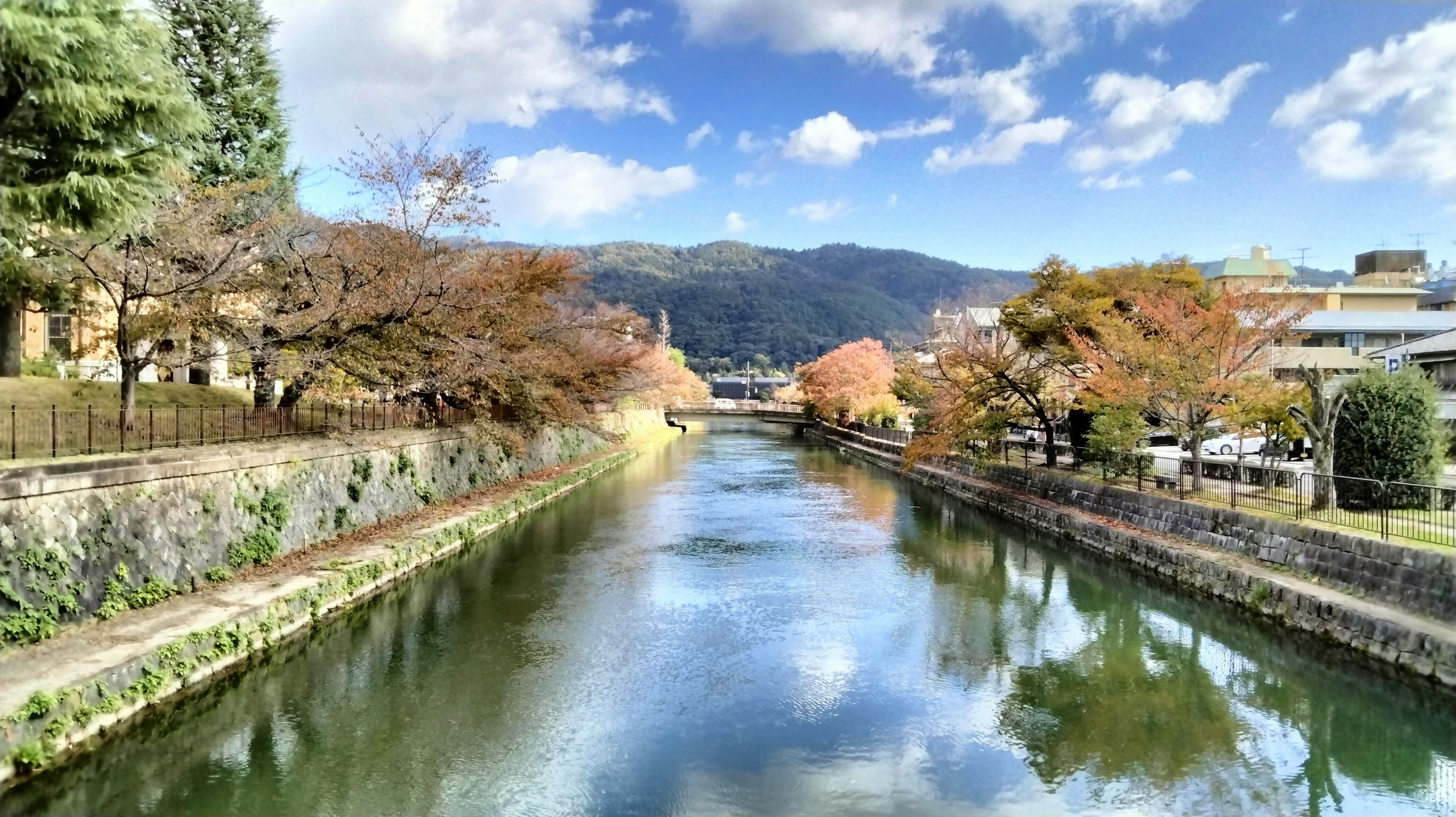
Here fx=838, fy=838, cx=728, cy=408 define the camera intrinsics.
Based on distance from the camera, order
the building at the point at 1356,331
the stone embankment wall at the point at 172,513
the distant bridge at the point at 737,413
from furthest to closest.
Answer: the distant bridge at the point at 737,413 < the building at the point at 1356,331 < the stone embankment wall at the point at 172,513

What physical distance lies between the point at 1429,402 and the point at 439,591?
50.7 ft

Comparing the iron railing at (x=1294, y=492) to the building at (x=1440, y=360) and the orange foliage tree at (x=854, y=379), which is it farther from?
the orange foliage tree at (x=854, y=379)

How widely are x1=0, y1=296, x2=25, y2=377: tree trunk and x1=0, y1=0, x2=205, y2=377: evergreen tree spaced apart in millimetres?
7483

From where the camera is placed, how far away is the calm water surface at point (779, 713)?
263 inches

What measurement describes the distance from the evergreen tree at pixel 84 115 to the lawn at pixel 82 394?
149 inches

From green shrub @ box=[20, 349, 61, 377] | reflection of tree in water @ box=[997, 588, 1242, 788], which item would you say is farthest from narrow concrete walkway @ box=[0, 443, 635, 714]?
green shrub @ box=[20, 349, 61, 377]

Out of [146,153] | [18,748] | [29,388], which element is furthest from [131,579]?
[29,388]

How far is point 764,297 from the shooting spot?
154 metres

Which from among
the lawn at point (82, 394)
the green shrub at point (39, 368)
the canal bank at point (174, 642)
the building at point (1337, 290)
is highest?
the building at point (1337, 290)

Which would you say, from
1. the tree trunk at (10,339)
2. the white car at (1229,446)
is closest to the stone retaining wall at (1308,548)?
the white car at (1229,446)

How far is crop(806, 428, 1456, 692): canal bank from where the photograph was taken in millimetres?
8828

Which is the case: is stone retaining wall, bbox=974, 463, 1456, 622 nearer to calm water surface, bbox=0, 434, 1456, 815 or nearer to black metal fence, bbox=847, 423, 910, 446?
calm water surface, bbox=0, 434, 1456, 815

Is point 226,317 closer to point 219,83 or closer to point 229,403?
point 229,403

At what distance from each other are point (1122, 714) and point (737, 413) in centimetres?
6949
